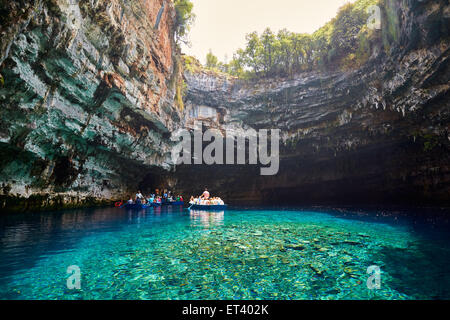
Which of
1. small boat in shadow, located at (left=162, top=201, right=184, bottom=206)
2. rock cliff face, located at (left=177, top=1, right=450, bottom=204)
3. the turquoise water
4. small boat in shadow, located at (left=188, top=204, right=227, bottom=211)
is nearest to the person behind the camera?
the turquoise water

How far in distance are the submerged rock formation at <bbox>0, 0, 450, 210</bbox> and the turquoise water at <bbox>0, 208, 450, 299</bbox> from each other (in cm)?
731

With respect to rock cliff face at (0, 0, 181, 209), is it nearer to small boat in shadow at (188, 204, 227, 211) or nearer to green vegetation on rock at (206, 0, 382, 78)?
small boat in shadow at (188, 204, 227, 211)

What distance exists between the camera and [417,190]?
19.7 m

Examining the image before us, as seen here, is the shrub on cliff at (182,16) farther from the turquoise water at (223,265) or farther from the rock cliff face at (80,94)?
the turquoise water at (223,265)

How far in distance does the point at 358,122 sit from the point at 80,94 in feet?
70.9

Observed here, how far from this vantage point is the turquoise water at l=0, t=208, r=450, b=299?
375cm

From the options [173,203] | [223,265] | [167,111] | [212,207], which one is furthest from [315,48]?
[223,265]

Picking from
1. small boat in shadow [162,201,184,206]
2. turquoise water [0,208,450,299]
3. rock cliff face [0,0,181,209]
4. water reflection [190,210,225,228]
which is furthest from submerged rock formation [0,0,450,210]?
water reflection [190,210,225,228]

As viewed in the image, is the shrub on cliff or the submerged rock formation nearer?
the submerged rock formation

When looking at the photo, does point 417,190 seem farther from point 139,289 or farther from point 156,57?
point 156,57

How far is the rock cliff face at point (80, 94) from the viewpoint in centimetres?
972

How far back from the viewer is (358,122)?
18.9 metres

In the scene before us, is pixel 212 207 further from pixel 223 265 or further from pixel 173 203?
pixel 223 265
